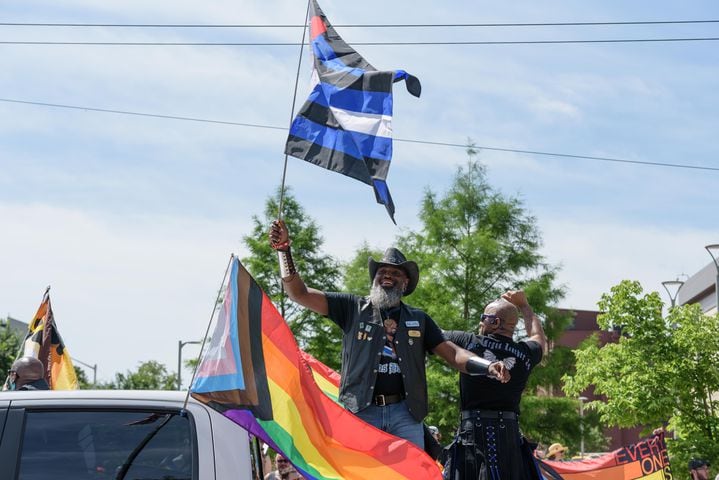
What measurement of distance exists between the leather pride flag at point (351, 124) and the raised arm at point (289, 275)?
54 cm

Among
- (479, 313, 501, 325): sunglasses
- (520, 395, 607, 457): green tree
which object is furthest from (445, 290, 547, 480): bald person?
(520, 395, 607, 457): green tree

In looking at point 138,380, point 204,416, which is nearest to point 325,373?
point 204,416

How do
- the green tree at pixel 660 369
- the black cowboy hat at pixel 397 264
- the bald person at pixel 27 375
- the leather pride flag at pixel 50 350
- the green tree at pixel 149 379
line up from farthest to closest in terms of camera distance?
the green tree at pixel 149 379, the green tree at pixel 660 369, the leather pride flag at pixel 50 350, the bald person at pixel 27 375, the black cowboy hat at pixel 397 264

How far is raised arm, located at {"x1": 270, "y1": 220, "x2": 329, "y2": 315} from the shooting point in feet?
19.2

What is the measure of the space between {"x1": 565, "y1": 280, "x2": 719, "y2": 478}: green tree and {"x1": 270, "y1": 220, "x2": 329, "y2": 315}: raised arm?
14.0 m

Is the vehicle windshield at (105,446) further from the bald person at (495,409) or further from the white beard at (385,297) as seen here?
the bald person at (495,409)

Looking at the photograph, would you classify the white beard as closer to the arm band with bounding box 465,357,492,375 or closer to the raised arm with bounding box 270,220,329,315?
the raised arm with bounding box 270,220,329,315

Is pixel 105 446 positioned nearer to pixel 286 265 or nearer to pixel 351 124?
pixel 286 265

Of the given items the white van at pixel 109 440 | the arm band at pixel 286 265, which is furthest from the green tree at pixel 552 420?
the white van at pixel 109 440

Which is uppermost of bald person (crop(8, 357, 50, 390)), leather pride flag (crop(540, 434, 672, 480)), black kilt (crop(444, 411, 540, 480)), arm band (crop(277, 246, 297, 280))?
arm band (crop(277, 246, 297, 280))

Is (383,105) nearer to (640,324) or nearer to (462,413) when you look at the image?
(462,413)

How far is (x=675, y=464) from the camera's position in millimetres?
17984

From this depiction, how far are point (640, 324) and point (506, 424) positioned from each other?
14.1 metres

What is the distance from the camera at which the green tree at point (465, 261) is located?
1027 inches
